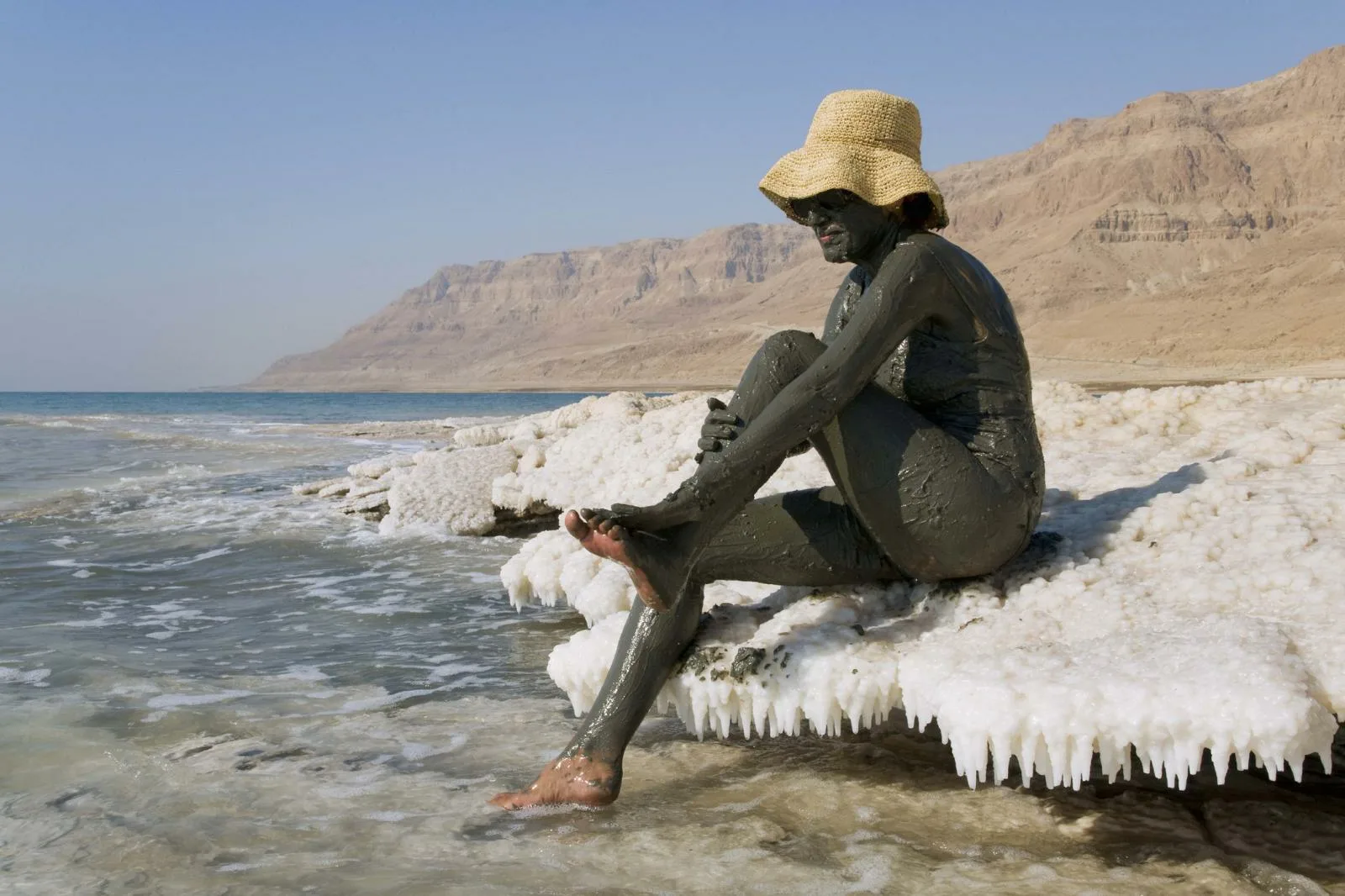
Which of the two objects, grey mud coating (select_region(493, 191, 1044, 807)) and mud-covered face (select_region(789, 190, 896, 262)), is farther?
mud-covered face (select_region(789, 190, 896, 262))

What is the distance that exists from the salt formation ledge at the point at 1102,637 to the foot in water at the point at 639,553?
42 centimetres

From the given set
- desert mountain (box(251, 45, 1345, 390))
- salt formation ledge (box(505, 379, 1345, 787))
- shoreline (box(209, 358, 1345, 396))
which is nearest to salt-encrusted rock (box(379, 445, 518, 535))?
salt formation ledge (box(505, 379, 1345, 787))

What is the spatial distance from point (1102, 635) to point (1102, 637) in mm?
15

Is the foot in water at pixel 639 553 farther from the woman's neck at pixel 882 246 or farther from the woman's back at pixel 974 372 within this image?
the woman's neck at pixel 882 246

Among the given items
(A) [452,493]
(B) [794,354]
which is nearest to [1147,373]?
(A) [452,493]

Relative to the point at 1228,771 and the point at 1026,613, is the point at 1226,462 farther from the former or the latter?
the point at 1026,613

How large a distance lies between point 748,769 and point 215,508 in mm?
8344

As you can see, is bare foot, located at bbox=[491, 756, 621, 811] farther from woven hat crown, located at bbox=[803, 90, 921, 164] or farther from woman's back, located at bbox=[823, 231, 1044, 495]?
woven hat crown, located at bbox=[803, 90, 921, 164]

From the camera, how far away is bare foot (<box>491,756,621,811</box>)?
2.69 meters

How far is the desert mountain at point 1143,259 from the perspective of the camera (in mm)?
51812

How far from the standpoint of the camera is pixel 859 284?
9.60 feet

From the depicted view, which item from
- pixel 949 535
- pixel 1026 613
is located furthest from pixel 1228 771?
pixel 949 535

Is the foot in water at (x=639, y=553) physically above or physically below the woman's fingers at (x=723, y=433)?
below

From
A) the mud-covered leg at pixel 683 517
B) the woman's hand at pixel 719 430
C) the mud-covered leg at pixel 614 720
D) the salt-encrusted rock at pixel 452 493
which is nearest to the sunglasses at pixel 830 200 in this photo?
the mud-covered leg at pixel 683 517
